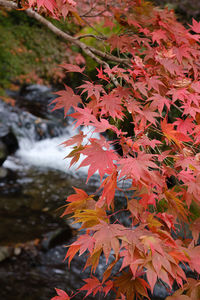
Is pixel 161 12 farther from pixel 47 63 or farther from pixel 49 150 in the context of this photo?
pixel 49 150

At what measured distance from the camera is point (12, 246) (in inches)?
169

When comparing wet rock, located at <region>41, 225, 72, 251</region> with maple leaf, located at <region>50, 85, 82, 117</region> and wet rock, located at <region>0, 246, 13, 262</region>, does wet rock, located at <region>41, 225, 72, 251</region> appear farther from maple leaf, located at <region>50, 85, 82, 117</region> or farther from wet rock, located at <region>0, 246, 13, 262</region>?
maple leaf, located at <region>50, 85, 82, 117</region>

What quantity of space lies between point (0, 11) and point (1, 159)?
3838 mm

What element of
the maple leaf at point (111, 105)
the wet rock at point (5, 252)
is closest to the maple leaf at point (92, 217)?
the maple leaf at point (111, 105)

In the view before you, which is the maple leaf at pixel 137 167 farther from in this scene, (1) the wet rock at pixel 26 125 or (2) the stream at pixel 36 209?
(1) the wet rock at pixel 26 125

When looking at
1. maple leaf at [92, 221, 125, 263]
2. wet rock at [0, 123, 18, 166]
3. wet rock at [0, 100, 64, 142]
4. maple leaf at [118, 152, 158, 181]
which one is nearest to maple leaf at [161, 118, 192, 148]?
maple leaf at [118, 152, 158, 181]

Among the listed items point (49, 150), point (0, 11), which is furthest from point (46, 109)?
point (0, 11)

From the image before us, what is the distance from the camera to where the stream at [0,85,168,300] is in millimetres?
3760

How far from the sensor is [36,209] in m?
5.27

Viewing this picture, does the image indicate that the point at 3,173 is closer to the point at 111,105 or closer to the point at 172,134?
the point at 111,105

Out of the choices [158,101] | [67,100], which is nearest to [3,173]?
[67,100]

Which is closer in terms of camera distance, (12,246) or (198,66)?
(198,66)

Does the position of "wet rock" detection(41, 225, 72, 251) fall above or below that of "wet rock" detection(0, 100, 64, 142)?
above

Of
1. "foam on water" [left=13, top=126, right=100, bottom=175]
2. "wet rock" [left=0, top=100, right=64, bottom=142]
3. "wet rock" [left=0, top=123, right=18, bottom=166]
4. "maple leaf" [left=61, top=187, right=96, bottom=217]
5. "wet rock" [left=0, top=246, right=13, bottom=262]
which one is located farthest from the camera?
"wet rock" [left=0, top=100, right=64, bottom=142]
